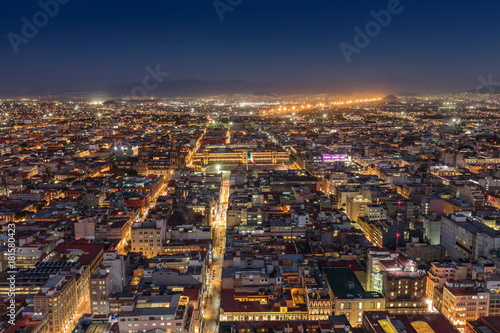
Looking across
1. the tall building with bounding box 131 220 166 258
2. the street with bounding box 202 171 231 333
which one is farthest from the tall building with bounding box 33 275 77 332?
the tall building with bounding box 131 220 166 258

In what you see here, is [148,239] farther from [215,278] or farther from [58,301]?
[58,301]

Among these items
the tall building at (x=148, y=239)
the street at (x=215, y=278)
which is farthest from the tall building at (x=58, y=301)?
the tall building at (x=148, y=239)

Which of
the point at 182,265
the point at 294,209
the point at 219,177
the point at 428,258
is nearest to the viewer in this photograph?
the point at 182,265

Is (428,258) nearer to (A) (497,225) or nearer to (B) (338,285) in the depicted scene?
(A) (497,225)

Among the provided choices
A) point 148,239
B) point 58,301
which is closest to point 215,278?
point 148,239

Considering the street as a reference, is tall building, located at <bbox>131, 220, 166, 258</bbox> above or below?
above

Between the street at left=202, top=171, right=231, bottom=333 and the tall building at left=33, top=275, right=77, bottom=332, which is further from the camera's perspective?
the street at left=202, top=171, right=231, bottom=333

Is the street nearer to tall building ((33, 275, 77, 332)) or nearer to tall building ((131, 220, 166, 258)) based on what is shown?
tall building ((131, 220, 166, 258))

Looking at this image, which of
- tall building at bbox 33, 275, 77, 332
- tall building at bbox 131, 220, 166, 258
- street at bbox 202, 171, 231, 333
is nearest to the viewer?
tall building at bbox 33, 275, 77, 332

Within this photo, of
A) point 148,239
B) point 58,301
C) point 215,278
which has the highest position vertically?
point 148,239

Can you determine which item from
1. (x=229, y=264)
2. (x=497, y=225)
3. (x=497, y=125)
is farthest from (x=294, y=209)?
(x=497, y=125)

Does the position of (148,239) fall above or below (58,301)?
above
